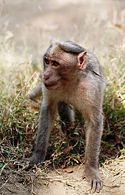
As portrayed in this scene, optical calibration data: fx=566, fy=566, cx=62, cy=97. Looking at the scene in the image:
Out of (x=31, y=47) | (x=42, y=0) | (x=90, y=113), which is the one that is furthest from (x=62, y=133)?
(x=42, y=0)

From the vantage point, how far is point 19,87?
6102 millimetres

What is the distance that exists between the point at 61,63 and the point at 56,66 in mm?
48

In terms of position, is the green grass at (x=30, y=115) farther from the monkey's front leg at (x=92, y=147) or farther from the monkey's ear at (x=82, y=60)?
the monkey's ear at (x=82, y=60)

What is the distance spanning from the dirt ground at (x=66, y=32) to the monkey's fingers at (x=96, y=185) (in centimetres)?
5

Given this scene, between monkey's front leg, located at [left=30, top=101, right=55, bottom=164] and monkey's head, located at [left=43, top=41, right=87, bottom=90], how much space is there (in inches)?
17.3

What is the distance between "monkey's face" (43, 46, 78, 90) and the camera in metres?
4.54

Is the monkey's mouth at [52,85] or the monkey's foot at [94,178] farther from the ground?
the monkey's mouth at [52,85]

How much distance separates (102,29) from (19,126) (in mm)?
2748

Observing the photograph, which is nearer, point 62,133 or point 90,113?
point 90,113

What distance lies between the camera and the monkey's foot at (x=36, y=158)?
503 centimetres

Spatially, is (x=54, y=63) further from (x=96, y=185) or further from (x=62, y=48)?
(x=96, y=185)

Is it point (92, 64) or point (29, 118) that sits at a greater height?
point (92, 64)

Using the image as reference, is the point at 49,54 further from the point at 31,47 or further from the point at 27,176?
the point at 31,47

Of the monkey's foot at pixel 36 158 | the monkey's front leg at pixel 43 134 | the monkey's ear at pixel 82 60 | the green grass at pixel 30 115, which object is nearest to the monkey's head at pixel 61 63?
the monkey's ear at pixel 82 60
